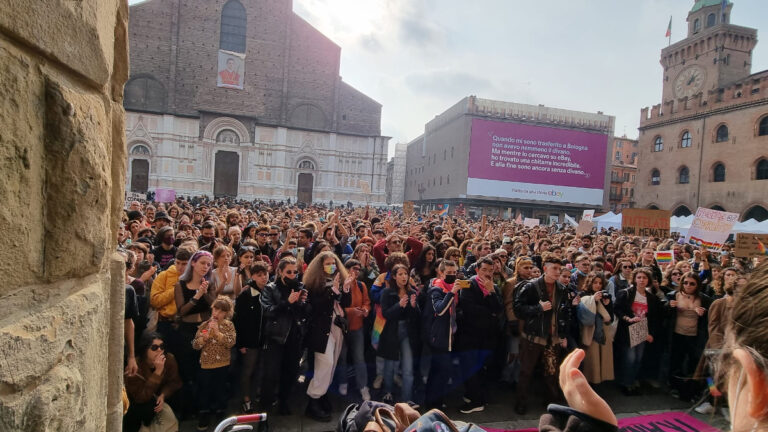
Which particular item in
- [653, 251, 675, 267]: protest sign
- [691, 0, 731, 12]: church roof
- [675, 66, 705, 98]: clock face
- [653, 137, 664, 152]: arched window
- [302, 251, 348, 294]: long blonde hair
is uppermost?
[691, 0, 731, 12]: church roof

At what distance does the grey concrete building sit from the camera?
127 ft

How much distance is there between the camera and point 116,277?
1.17m

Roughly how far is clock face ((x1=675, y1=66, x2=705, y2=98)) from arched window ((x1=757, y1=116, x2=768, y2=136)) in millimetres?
8647

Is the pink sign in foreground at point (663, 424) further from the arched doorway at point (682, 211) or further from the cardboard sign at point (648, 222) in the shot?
the arched doorway at point (682, 211)

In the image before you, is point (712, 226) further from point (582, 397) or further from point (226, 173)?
point (226, 173)

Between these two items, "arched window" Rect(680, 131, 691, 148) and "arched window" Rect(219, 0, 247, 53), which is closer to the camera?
"arched window" Rect(680, 131, 691, 148)

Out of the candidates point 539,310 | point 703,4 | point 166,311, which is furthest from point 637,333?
point 703,4

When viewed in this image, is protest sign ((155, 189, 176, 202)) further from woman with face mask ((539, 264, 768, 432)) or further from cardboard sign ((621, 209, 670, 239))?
woman with face mask ((539, 264, 768, 432))

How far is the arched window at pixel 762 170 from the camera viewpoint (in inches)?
1023

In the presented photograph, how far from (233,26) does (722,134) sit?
122 ft

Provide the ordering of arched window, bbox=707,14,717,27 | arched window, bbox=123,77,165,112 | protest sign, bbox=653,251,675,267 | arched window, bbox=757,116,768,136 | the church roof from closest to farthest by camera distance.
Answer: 1. protest sign, bbox=653,251,675,267
2. arched window, bbox=757,116,768,136
3. arched window, bbox=123,77,165,112
4. the church roof
5. arched window, bbox=707,14,717,27

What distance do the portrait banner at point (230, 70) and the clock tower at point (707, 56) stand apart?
34184 millimetres

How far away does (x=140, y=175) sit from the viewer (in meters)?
30.5

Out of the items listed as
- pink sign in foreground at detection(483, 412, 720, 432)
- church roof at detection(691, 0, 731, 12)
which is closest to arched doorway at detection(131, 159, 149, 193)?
pink sign in foreground at detection(483, 412, 720, 432)
